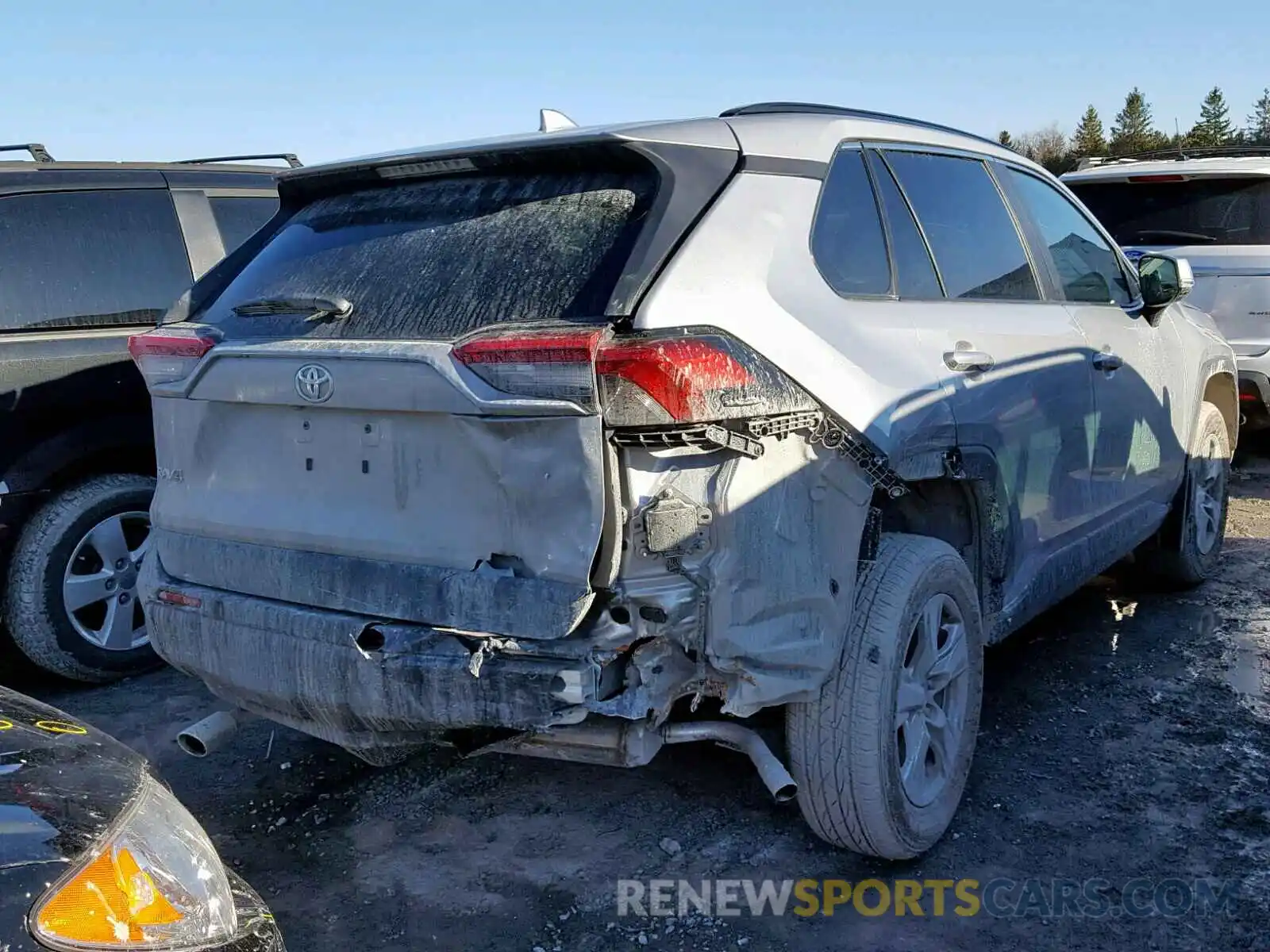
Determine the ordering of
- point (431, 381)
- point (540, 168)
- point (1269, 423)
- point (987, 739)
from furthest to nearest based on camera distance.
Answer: point (1269, 423) < point (987, 739) < point (540, 168) < point (431, 381)

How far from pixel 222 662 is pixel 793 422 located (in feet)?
4.99

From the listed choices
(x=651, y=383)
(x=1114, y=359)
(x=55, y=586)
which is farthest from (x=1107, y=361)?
(x=55, y=586)

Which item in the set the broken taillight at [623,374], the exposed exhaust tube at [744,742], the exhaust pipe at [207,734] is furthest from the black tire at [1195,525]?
the exhaust pipe at [207,734]

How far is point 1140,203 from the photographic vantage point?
748cm

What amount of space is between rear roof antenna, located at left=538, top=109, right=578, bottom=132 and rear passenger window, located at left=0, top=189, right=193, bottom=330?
2.29 m

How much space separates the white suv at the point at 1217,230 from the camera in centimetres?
709

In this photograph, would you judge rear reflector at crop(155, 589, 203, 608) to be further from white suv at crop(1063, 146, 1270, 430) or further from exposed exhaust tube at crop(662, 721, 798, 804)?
white suv at crop(1063, 146, 1270, 430)

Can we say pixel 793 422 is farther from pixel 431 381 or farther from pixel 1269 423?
pixel 1269 423

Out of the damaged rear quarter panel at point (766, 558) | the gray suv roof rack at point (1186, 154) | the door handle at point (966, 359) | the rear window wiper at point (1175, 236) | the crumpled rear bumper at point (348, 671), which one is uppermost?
the gray suv roof rack at point (1186, 154)

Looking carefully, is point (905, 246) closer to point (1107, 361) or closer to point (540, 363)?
point (1107, 361)

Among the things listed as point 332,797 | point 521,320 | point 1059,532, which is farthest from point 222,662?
point 1059,532

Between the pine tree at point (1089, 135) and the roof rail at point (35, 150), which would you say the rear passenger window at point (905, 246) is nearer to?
the roof rail at point (35, 150)

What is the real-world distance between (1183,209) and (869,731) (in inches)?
235

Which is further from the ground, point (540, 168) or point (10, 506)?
point (540, 168)
